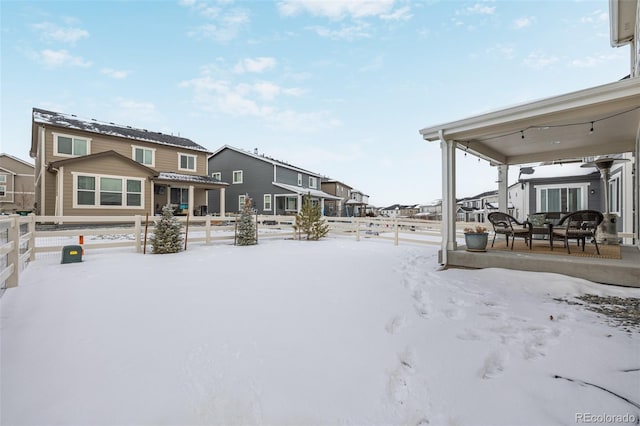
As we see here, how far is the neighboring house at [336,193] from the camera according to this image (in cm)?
2967

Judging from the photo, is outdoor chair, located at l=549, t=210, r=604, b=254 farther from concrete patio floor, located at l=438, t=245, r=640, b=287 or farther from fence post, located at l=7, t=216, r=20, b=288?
fence post, located at l=7, t=216, r=20, b=288

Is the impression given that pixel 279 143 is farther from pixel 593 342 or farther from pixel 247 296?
pixel 593 342

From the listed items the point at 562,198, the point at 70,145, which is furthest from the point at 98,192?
the point at 562,198

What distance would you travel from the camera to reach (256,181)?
21609 mm

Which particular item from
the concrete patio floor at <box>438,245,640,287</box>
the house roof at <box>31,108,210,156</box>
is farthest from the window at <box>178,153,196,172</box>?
the concrete patio floor at <box>438,245,640,287</box>

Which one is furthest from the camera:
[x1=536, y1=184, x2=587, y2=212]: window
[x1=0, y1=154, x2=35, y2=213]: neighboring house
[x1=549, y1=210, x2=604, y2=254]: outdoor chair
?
[x1=0, y1=154, x2=35, y2=213]: neighboring house

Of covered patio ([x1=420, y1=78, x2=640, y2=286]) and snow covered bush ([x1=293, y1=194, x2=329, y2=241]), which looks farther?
snow covered bush ([x1=293, y1=194, x2=329, y2=241])

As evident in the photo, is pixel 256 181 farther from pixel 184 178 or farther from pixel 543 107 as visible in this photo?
pixel 543 107

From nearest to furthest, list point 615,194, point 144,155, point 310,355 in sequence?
point 310,355, point 615,194, point 144,155

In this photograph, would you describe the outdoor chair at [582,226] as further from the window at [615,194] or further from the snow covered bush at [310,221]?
the snow covered bush at [310,221]

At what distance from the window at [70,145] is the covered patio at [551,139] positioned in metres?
15.4

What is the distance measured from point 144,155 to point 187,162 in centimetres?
232

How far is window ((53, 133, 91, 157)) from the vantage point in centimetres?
1318

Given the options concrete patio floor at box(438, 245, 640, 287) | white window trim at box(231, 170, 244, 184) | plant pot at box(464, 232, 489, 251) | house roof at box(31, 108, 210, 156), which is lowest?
concrete patio floor at box(438, 245, 640, 287)
